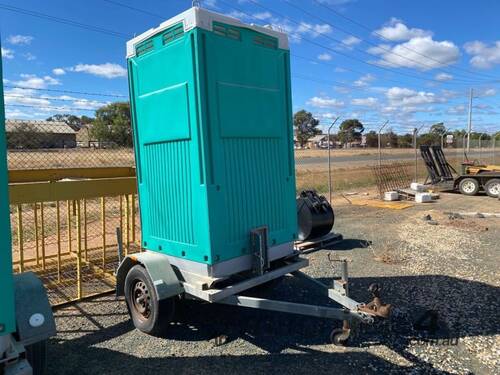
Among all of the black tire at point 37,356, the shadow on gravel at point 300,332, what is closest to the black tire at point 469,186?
the shadow on gravel at point 300,332

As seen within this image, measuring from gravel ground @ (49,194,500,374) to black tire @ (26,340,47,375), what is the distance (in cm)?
41

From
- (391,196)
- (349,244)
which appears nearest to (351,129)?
(391,196)

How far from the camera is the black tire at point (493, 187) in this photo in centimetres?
1473

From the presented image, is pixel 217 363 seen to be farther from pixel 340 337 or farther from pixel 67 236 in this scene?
pixel 67 236

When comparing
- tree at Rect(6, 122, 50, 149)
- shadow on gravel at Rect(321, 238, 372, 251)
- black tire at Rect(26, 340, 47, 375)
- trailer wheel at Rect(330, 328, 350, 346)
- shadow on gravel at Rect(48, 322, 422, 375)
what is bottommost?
shadow on gravel at Rect(48, 322, 422, 375)

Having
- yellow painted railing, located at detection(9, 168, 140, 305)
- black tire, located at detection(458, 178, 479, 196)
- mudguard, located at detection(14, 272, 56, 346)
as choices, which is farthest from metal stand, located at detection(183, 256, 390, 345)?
black tire, located at detection(458, 178, 479, 196)

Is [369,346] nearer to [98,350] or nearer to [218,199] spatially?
[218,199]

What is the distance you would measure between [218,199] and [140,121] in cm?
141

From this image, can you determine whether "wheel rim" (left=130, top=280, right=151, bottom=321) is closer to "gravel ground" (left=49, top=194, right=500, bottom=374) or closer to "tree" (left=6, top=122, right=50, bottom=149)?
"gravel ground" (left=49, top=194, right=500, bottom=374)

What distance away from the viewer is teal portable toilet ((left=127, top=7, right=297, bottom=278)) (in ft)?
12.6

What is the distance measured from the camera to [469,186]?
1569 cm

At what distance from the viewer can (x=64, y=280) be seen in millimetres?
6113

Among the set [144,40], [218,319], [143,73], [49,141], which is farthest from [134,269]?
→ [49,141]

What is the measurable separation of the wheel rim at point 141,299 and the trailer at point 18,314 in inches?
42.0
